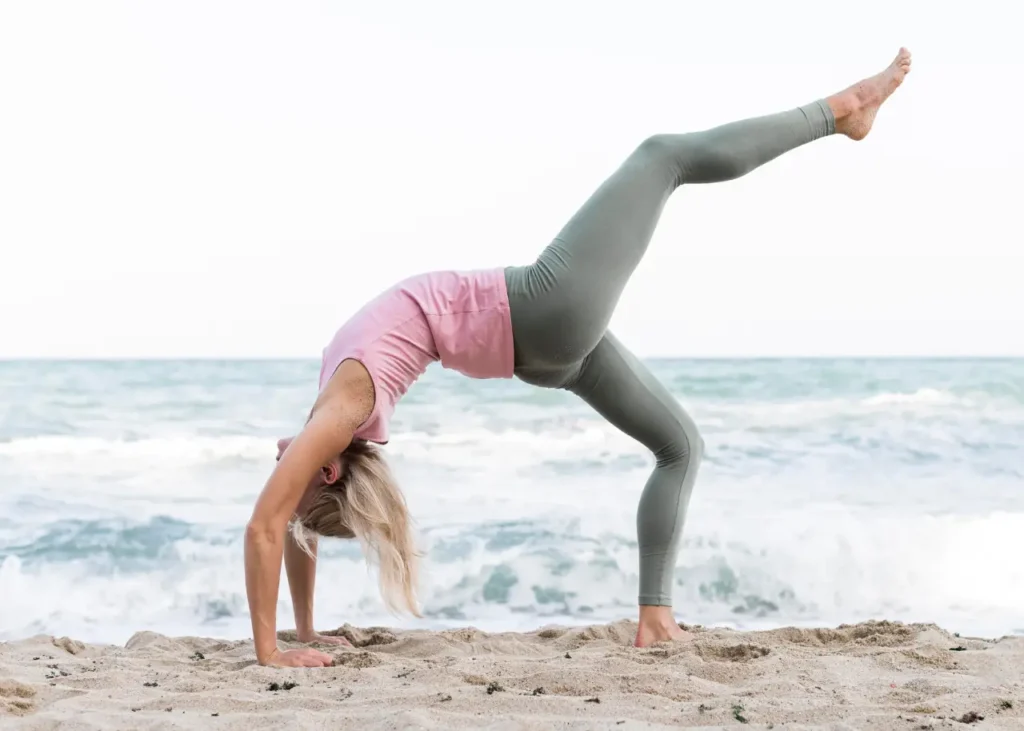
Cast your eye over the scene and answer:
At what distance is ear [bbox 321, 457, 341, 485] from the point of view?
294 cm

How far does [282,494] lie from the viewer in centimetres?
274

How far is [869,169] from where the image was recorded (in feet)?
52.1

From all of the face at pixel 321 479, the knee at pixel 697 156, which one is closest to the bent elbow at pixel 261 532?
the face at pixel 321 479

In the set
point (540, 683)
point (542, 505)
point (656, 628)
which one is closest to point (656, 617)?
point (656, 628)

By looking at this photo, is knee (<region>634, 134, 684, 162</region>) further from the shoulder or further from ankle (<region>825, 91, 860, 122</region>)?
the shoulder

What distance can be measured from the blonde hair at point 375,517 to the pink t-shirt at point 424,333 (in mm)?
89

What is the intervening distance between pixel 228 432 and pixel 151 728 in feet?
31.4

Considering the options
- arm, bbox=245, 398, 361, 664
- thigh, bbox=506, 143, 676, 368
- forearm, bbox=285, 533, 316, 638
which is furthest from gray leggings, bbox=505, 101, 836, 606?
forearm, bbox=285, 533, 316, 638

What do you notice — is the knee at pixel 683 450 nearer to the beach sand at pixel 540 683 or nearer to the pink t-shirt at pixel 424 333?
the beach sand at pixel 540 683

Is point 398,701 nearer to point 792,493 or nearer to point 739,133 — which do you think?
point 739,133

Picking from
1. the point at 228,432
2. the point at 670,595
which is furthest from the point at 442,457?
the point at 670,595

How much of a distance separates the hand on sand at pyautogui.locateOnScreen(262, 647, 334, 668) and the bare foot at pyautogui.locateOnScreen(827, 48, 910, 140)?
236cm

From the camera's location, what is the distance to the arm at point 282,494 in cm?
273

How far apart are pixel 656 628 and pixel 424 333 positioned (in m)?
1.32
